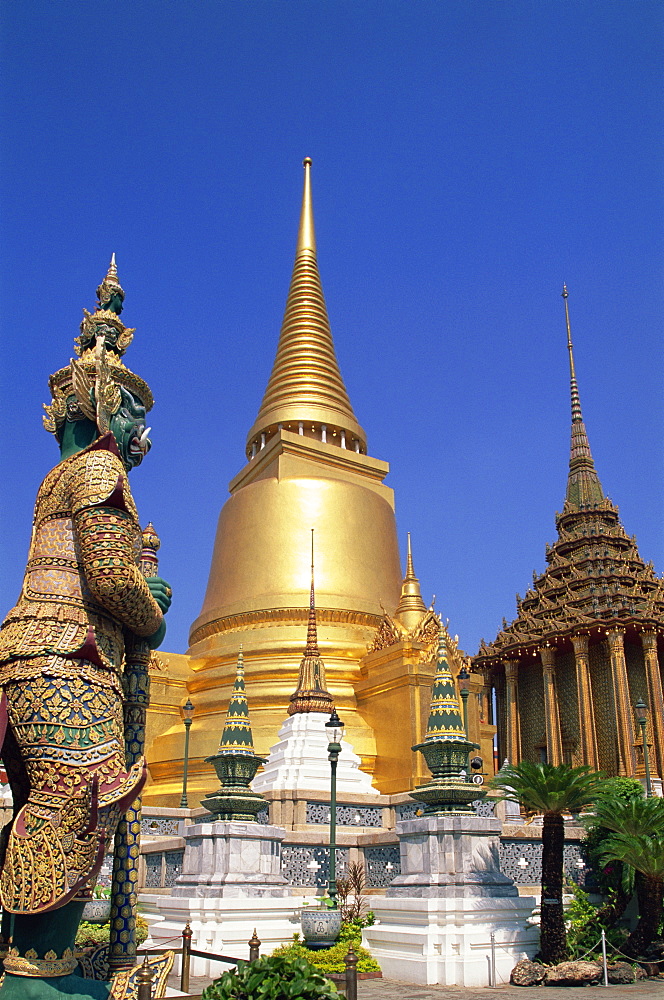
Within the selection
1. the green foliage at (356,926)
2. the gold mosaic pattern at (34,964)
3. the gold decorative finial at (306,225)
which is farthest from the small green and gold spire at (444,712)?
the gold decorative finial at (306,225)

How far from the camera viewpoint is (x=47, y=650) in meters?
5.34

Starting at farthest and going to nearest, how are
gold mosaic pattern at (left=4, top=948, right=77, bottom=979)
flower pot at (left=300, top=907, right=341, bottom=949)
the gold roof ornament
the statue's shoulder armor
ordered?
flower pot at (left=300, top=907, right=341, bottom=949), the gold roof ornament, the statue's shoulder armor, gold mosaic pattern at (left=4, top=948, right=77, bottom=979)

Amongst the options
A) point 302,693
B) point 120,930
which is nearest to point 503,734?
point 302,693

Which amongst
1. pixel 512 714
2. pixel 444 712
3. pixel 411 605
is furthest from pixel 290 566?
pixel 444 712

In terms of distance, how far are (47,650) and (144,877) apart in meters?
13.7

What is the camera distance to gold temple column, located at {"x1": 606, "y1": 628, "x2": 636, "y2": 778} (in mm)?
30547

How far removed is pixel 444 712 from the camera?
13344 mm

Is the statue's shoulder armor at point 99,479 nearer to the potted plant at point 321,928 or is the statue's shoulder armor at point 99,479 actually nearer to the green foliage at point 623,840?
the potted plant at point 321,928

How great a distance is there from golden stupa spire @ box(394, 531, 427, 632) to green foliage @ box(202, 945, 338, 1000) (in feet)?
64.2

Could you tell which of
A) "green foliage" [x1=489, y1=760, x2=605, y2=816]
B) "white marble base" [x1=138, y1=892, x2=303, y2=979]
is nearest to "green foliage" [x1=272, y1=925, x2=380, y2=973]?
"white marble base" [x1=138, y1=892, x2=303, y2=979]

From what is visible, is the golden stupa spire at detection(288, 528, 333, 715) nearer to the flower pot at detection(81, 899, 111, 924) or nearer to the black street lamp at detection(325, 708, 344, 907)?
the black street lamp at detection(325, 708, 344, 907)

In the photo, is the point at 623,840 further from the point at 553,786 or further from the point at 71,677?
the point at 71,677

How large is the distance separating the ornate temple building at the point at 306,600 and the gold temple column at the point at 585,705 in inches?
186

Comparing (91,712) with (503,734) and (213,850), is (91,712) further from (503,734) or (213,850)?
(503,734)
